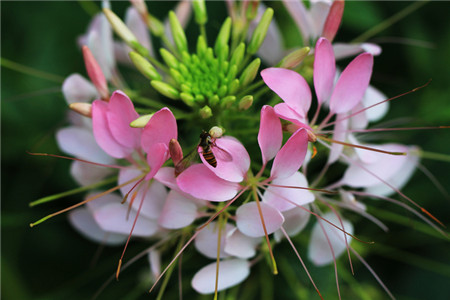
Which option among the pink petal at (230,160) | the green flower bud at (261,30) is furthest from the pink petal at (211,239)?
the green flower bud at (261,30)

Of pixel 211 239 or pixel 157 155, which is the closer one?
pixel 157 155

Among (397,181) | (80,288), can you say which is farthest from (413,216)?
(80,288)

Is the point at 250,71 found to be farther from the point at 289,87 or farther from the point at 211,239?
the point at 211,239

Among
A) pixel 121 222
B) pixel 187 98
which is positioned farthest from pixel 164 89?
pixel 121 222

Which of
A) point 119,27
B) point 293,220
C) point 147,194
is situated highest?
point 119,27

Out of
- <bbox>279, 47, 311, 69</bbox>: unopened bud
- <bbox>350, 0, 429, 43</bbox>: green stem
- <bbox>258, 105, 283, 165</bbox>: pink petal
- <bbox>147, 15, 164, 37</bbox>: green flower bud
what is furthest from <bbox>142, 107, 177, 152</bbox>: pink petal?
<bbox>350, 0, 429, 43</bbox>: green stem

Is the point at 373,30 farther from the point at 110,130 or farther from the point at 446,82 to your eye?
the point at 110,130

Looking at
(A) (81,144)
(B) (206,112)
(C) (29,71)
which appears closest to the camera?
(B) (206,112)
